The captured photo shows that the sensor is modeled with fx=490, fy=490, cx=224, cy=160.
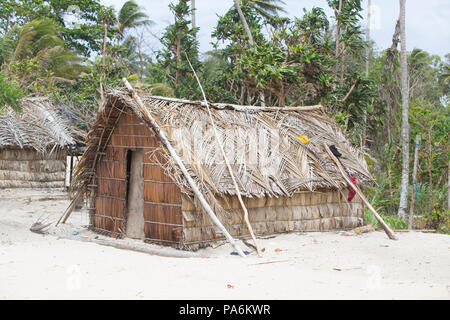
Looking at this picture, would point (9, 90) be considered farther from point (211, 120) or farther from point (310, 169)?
point (310, 169)

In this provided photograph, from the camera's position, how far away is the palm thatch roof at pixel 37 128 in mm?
14234

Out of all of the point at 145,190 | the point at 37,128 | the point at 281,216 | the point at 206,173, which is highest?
the point at 37,128

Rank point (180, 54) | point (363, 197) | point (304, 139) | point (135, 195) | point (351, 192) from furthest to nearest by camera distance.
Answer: point (180, 54), point (304, 139), point (351, 192), point (135, 195), point (363, 197)

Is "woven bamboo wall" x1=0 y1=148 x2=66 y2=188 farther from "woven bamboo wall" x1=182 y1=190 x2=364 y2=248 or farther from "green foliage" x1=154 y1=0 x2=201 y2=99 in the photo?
"woven bamboo wall" x1=182 y1=190 x2=364 y2=248

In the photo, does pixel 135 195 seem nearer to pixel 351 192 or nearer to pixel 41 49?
pixel 351 192

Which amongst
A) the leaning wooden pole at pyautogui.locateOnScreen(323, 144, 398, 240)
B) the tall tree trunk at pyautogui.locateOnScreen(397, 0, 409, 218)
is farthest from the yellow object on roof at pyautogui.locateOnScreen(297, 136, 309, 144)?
the tall tree trunk at pyautogui.locateOnScreen(397, 0, 409, 218)

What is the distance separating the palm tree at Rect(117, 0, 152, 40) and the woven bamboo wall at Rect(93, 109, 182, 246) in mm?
18417

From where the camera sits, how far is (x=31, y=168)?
1503 centimetres

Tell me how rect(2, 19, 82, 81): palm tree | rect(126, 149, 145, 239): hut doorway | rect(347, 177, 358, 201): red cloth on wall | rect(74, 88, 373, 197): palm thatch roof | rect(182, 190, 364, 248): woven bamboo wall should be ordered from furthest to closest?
rect(2, 19, 82, 81): palm tree
rect(347, 177, 358, 201): red cloth on wall
rect(126, 149, 145, 239): hut doorway
rect(74, 88, 373, 197): palm thatch roof
rect(182, 190, 364, 248): woven bamboo wall

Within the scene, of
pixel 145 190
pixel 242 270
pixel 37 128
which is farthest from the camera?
pixel 37 128

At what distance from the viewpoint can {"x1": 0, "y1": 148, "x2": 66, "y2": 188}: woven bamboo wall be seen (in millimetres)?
14664

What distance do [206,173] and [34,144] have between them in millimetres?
8686

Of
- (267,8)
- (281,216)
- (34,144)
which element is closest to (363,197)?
(281,216)

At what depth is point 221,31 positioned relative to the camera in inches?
716
